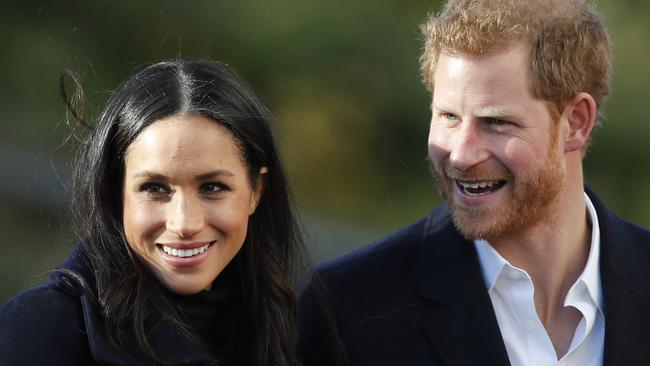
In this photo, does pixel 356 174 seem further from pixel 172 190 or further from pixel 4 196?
pixel 172 190

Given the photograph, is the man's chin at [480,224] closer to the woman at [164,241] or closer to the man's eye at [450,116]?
the man's eye at [450,116]

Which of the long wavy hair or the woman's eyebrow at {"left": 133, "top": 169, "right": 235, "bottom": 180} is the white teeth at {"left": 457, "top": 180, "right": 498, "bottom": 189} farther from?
the woman's eyebrow at {"left": 133, "top": 169, "right": 235, "bottom": 180}

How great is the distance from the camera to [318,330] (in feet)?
12.0

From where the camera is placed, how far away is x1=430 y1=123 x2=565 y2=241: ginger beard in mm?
3602

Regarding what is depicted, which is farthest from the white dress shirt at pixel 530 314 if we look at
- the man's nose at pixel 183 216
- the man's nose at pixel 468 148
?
the man's nose at pixel 183 216

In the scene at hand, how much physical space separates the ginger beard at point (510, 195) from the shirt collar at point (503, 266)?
2.5 inches

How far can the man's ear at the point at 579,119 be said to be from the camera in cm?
375

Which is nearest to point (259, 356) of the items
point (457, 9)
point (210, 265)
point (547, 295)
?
point (210, 265)

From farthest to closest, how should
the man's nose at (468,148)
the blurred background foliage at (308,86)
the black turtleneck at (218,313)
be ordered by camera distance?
the blurred background foliage at (308,86), the man's nose at (468,148), the black turtleneck at (218,313)

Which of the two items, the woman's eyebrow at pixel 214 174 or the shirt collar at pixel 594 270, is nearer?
the woman's eyebrow at pixel 214 174

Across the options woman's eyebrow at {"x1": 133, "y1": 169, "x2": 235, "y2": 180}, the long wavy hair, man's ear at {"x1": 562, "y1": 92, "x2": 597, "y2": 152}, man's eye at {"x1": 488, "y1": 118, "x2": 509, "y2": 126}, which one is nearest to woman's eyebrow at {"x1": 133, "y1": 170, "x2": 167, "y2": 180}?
woman's eyebrow at {"x1": 133, "y1": 169, "x2": 235, "y2": 180}

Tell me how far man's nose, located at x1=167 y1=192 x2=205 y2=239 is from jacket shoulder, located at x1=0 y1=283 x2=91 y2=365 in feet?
0.96

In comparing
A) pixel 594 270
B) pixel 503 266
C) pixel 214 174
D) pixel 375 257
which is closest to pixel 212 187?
pixel 214 174

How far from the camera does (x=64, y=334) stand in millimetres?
3053
